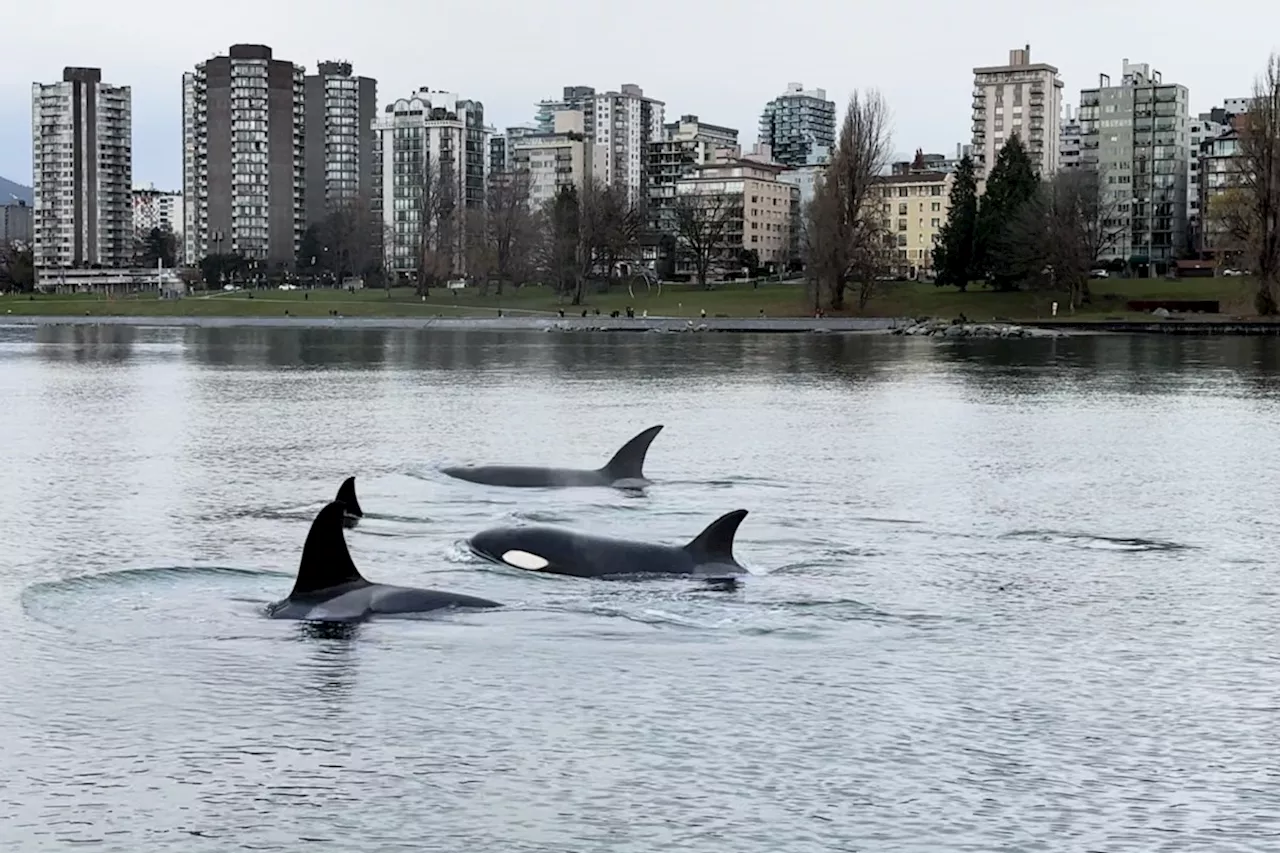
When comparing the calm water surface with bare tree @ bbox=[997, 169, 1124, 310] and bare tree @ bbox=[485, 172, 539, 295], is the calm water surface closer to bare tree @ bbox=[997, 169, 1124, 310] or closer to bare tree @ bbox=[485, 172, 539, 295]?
bare tree @ bbox=[997, 169, 1124, 310]

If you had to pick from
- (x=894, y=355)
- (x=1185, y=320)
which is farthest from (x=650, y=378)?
(x=1185, y=320)

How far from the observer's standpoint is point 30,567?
19109 mm

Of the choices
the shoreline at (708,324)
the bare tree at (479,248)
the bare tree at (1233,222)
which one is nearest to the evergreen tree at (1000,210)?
the shoreline at (708,324)

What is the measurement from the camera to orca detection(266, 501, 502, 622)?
52.0 ft

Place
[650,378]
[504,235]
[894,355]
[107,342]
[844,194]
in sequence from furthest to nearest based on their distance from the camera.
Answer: [504,235] < [844,194] < [107,342] < [894,355] < [650,378]

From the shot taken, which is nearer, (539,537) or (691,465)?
(539,537)

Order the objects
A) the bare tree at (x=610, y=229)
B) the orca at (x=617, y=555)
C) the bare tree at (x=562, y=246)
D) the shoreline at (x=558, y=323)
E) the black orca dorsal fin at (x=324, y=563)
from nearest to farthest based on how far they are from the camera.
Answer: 1. the black orca dorsal fin at (x=324, y=563)
2. the orca at (x=617, y=555)
3. the shoreline at (x=558, y=323)
4. the bare tree at (x=562, y=246)
5. the bare tree at (x=610, y=229)

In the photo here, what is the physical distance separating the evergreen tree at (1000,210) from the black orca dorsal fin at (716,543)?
382 feet

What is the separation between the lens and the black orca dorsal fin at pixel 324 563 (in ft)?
51.1

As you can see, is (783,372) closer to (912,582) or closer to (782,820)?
(912,582)

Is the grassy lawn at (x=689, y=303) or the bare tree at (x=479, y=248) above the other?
the bare tree at (x=479, y=248)

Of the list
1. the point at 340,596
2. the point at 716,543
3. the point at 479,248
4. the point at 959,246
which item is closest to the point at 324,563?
the point at 340,596

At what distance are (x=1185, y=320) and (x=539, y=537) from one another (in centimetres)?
10251

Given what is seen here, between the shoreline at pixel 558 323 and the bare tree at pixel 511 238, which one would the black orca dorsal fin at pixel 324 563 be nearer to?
the shoreline at pixel 558 323
